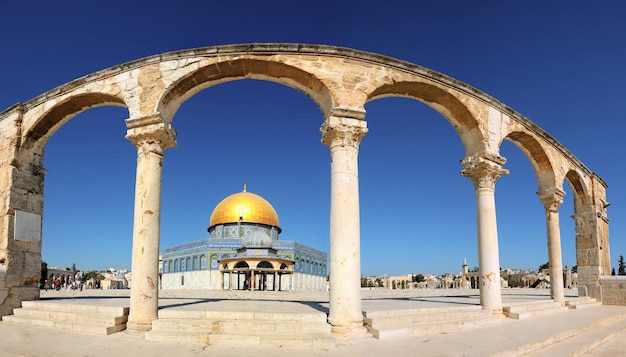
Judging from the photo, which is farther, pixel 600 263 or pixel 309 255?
pixel 309 255

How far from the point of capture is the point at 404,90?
355 inches

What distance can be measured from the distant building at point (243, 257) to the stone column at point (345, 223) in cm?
2377

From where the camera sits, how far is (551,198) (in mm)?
12695

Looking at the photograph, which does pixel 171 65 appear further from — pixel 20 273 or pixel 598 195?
pixel 598 195

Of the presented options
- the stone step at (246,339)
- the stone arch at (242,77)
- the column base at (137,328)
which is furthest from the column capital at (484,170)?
the column base at (137,328)

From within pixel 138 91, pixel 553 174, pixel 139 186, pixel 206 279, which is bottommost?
pixel 206 279

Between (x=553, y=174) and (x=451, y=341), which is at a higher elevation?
(x=553, y=174)

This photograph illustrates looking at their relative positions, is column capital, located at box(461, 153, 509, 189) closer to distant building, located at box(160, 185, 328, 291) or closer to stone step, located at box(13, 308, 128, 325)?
stone step, located at box(13, 308, 128, 325)

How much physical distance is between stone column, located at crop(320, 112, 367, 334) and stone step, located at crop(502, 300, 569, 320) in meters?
4.38

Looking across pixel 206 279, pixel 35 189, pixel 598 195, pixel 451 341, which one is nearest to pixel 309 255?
pixel 206 279

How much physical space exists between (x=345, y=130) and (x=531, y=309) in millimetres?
6788

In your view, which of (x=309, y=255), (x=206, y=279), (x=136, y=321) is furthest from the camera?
(x=309, y=255)

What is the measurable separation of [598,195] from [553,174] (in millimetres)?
4861

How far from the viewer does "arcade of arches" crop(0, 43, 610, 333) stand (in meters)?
7.30
